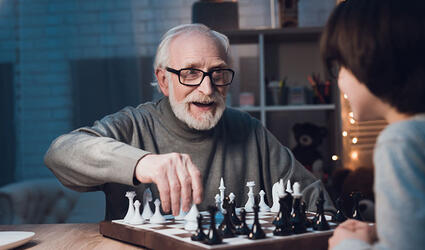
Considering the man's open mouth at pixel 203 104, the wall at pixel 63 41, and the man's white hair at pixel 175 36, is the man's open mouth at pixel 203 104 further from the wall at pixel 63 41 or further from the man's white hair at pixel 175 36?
the wall at pixel 63 41

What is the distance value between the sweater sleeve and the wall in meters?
2.46

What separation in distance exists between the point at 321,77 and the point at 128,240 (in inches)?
120

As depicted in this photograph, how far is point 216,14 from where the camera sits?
3551mm

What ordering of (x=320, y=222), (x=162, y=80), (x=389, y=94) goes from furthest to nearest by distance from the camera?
1. (x=162, y=80)
2. (x=320, y=222)
3. (x=389, y=94)

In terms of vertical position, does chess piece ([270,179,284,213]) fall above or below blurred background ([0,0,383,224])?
below

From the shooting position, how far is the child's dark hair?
0.73 metres

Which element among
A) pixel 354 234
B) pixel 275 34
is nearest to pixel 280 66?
pixel 275 34

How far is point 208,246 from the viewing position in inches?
35.0

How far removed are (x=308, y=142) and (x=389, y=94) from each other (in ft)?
9.85

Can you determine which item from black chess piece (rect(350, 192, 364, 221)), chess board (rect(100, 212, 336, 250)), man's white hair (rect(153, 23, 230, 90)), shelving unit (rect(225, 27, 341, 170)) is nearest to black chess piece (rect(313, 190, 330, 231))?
chess board (rect(100, 212, 336, 250))

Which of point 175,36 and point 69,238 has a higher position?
point 175,36

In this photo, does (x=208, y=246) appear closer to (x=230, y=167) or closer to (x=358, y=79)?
(x=358, y=79)

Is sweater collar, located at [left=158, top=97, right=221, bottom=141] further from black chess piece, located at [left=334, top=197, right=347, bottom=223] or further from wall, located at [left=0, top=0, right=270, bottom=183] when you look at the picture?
wall, located at [left=0, top=0, right=270, bottom=183]

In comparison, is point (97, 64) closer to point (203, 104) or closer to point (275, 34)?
point (275, 34)
